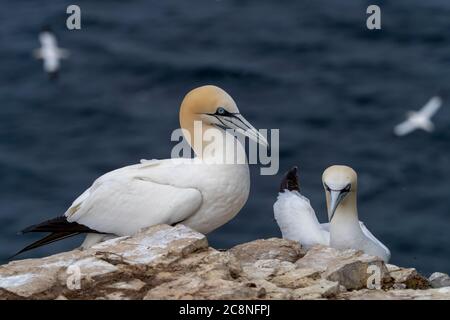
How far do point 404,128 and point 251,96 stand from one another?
8.66 feet

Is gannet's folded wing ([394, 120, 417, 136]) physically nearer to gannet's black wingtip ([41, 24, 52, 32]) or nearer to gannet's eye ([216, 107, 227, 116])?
gannet's black wingtip ([41, 24, 52, 32])

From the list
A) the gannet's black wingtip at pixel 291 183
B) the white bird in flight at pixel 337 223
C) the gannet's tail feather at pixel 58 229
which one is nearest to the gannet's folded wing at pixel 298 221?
the white bird in flight at pixel 337 223

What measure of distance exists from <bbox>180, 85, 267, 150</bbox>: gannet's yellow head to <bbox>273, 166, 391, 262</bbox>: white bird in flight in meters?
0.99

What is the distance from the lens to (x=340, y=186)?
1126cm

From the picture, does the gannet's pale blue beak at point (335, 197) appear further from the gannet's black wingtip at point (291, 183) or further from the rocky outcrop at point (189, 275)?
the rocky outcrop at point (189, 275)

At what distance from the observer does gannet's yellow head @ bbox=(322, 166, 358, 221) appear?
11250 mm

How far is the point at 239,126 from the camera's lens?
421 inches

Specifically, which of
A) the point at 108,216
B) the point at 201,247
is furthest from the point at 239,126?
the point at 201,247

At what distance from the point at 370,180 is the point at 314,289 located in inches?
413

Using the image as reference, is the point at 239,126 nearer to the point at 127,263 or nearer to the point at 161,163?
the point at 161,163

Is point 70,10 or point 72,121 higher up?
point 70,10
